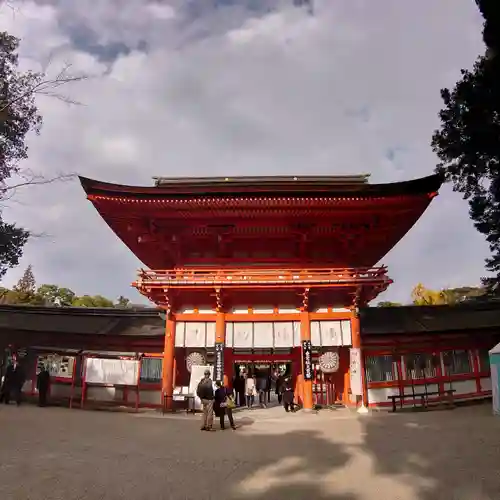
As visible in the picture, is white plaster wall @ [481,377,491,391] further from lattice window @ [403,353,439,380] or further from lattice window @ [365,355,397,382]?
lattice window @ [365,355,397,382]

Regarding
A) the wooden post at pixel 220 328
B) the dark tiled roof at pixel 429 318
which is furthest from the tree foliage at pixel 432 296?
the wooden post at pixel 220 328

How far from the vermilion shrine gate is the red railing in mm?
40

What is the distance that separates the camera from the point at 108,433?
10594mm

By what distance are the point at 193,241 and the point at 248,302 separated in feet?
11.7

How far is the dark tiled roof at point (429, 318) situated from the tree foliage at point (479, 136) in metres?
3.10

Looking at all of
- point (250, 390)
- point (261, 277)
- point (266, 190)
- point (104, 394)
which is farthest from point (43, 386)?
point (266, 190)

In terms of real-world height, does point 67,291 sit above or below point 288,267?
above

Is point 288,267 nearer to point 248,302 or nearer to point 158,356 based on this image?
point 248,302

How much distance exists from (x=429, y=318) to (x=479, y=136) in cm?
991

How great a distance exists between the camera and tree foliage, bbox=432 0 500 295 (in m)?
12.8

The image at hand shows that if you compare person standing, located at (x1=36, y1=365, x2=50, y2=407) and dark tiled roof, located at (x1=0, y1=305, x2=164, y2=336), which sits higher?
dark tiled roof, located at (x1=0, y1=305, x2=164, y2=336)

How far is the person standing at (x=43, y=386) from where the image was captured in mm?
16328

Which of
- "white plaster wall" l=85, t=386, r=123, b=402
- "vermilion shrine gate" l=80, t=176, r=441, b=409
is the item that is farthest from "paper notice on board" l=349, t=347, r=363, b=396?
"white plaster wall" l=85, t=386, r=123, b=402

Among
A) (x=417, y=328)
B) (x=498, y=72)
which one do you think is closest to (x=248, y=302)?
(x=417, y=328)
